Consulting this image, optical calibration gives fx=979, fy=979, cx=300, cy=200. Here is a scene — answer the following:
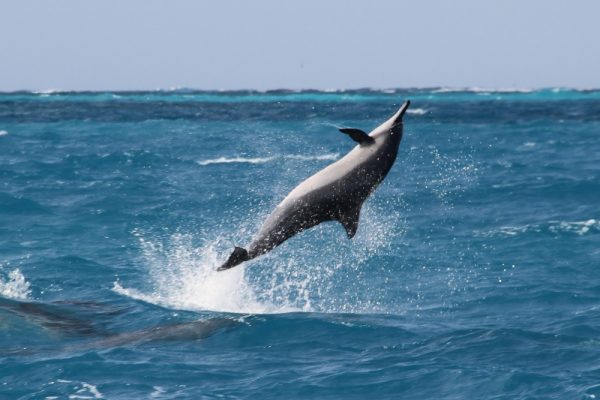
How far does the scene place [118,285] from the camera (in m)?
19.2

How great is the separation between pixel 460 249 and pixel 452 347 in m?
8.83

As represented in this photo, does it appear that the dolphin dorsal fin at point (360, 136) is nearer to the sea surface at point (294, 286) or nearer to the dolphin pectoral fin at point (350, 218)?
the dolphin pectoral fin at point (350, 218)

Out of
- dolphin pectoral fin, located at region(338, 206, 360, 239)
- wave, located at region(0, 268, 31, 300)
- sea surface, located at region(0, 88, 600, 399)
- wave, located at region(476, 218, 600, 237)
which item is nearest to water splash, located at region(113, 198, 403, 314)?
sea surface, located at region(0, 88, 600, 399)

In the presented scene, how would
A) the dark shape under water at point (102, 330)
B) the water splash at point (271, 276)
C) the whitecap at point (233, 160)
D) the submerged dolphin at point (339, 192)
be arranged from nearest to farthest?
the submerged dolphin at point (339, 192), the dark shape under water at point (102, 330), the water splash at point (271, 276), the whitecap at point (233, 160)

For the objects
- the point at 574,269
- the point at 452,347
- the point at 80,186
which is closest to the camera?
the point at 452,347

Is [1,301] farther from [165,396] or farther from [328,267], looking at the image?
[328,267]

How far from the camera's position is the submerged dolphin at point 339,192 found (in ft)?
43.4

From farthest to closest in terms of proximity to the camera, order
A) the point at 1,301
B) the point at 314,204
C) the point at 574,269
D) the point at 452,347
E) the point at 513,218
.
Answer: the point at 513,218 → the point at 574,269 → the point at 1,301 → the point at 452,347 → the point at 314,204

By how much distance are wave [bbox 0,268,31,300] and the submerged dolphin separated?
643 centimetres

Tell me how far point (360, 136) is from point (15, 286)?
858 cm

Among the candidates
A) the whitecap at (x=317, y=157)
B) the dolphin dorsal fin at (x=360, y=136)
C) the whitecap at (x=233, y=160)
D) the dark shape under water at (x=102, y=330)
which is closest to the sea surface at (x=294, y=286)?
the dark shape under water at (x=102, y=330)

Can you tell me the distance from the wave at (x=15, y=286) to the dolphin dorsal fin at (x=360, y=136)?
7594 millimetres

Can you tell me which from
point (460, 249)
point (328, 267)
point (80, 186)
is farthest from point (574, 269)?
point (80, 186)

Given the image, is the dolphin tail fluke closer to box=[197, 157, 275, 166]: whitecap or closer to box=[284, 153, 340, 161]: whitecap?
box=[197, 157, 275, 166]: whitecap
